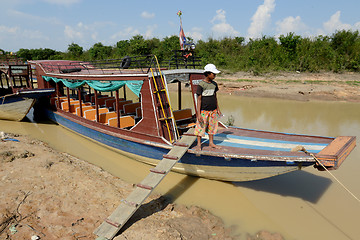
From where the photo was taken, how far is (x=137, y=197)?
189 inches

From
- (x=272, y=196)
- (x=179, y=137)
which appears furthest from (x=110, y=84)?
(x=272, y=196)

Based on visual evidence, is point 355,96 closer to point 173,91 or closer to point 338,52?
point 338,52

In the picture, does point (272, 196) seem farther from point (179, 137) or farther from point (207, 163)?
point (179, 137)

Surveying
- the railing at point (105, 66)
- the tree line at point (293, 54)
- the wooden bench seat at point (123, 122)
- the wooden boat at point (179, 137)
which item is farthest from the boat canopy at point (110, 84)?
the tree line at point (293, 54)

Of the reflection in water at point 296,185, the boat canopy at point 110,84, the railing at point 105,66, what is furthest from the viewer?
the railing at point 105,66

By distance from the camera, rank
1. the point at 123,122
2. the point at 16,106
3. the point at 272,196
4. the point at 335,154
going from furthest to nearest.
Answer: the point at 16,106
the point at 123,122
the point at 272,196
the point at 335,154

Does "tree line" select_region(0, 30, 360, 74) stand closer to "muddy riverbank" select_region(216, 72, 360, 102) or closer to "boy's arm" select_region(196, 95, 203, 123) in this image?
"muddy riverbank" select_region(216, 72, 360, 102)

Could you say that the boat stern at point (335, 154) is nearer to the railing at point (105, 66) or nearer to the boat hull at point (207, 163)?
the boat hull at point (207, 163)

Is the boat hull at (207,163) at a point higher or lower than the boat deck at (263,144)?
lower

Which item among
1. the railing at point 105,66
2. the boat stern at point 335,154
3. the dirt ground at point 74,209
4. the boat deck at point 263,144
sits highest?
the railing at point 105,66

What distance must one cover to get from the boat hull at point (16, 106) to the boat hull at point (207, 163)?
5.62 meters

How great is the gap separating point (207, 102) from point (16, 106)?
1106 centimetres

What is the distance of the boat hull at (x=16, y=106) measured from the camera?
11844 mm

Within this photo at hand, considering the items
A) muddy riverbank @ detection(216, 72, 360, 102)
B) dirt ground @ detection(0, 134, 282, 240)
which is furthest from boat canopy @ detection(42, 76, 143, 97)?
muddy riverbank @ detection(216, 72, 360, 102)
